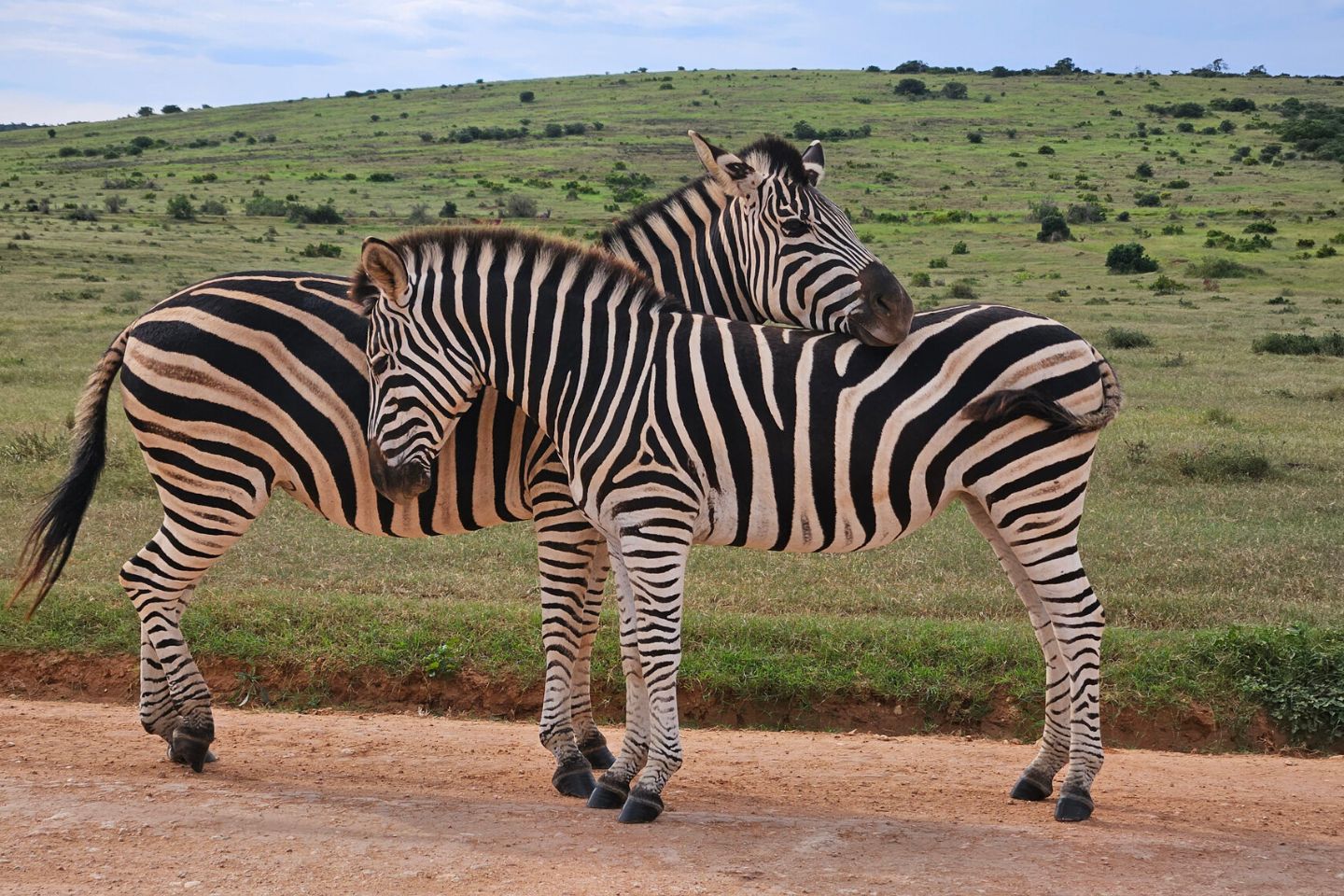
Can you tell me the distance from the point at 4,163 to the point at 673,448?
75782 mm

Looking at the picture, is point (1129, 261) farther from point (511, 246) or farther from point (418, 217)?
point (511, 246)

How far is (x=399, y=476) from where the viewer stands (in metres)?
5.68

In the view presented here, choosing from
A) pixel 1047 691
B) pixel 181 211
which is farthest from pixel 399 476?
pixel 181 211

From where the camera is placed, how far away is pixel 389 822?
17.6 feet

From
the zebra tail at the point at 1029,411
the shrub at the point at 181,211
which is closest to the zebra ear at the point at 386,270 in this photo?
the zebra tail at the point at 1029,411

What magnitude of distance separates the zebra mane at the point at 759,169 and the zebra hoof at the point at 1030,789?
9.59 feet

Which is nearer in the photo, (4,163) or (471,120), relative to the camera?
(4,163)

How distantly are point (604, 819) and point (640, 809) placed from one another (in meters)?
0.17

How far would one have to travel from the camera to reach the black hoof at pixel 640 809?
5.42 m

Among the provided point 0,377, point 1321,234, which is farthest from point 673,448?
point 1321,234

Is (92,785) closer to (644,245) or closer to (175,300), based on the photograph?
(175,300)

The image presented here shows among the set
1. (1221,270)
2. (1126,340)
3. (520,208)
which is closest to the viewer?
(1126,340)

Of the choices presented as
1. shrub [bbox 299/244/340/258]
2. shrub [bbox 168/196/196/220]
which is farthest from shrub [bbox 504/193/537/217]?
shrub [bbox 299/244/340/258]

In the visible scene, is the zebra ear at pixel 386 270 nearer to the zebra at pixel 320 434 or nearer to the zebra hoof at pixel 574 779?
the zebra at pixel 320 434
